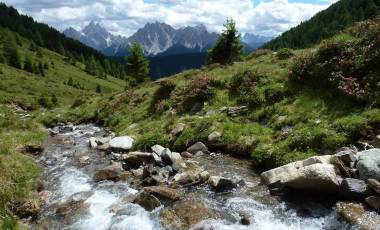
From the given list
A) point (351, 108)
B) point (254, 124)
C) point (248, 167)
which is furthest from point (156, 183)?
point (351, 108)

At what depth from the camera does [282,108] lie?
70.1ft

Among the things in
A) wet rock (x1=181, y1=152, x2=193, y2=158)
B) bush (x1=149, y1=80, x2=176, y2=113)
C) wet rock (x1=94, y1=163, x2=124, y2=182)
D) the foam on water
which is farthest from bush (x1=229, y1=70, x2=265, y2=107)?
the foam on water

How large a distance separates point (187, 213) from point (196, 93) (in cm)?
1586

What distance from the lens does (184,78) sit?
36.7 m

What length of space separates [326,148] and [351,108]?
3.43 metres

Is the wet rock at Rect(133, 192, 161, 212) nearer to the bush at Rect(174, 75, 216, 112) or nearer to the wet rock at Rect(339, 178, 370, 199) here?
the wet rock at Rect(339, 178, 370, 199)

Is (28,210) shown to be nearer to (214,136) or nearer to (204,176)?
(204,176)

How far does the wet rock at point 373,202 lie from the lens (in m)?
11.9

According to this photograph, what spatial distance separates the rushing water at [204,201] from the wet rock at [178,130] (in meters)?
3.68

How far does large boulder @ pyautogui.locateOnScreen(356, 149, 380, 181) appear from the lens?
12.8m

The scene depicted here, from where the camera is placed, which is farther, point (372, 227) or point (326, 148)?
point (326, 148)

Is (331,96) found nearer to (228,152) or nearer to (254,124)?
(254,124)

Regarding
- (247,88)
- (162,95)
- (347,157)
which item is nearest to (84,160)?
(247,88)

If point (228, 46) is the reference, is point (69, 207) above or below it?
below
